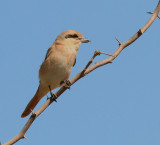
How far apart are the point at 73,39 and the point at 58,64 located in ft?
1.77

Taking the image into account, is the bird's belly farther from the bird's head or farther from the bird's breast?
the bird's head

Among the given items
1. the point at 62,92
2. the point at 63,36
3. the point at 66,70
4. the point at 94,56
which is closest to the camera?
the point at 94,56

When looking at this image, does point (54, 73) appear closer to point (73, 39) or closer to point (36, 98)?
point (36, 98)

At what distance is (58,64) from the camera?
4.69 meters

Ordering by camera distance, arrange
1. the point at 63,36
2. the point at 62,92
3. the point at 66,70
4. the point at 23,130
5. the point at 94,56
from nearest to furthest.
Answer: the point at 23,130 < the point at 94,56 < the point at 62,92 < the point at 66,70 < the point at 63,36

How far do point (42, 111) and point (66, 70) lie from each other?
225 cm

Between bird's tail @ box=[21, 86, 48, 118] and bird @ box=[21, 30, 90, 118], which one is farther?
bird's tail @ box=[21, 86, 48, 118]

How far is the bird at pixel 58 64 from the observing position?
469 cm

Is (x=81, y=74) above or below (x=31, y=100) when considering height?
below

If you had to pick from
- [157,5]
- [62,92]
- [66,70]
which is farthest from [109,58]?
[66,70]

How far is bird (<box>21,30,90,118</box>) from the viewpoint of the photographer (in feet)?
15.4

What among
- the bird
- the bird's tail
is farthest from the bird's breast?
the bird's tail

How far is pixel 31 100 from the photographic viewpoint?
4.88 meters

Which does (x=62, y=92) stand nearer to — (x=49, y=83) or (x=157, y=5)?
Result: (x=157, y=5)
